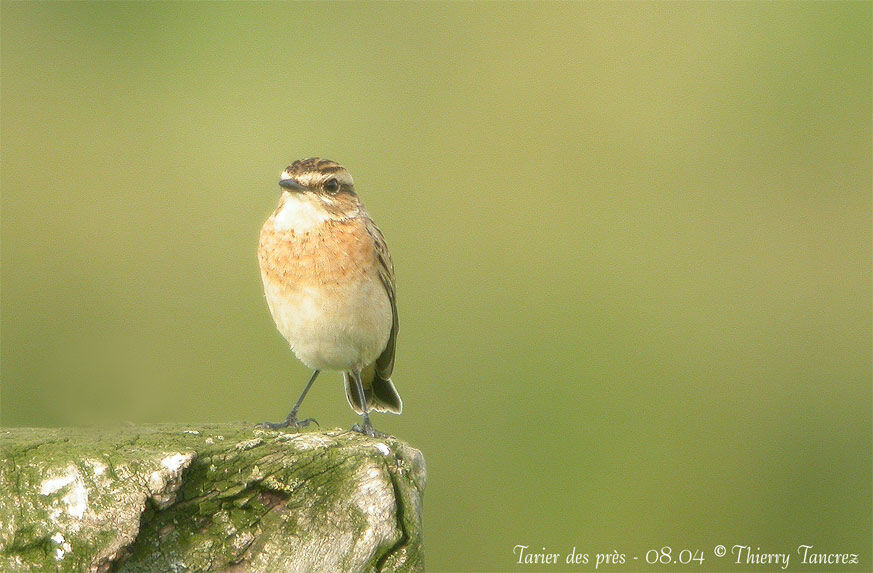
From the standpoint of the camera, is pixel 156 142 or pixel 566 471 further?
pixel 156 142

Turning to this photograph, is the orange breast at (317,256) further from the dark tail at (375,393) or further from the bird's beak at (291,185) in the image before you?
the dark tail at (375,393)

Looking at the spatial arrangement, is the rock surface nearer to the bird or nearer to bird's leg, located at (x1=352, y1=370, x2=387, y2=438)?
bird's leg, located at (x1=352, y1=370, x2=387, y2=438)

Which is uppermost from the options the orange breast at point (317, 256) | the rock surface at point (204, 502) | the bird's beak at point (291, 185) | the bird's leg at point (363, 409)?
the bird's beak at point (291, 185)

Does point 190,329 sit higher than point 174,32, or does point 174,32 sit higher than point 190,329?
point 174,32

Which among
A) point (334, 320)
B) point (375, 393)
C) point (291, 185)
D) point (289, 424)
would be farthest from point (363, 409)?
point (291, 185)

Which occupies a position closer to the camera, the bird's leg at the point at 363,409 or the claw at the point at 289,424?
the claw at the point at 289,424

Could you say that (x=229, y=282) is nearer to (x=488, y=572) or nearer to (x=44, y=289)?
(x=44, y=289)

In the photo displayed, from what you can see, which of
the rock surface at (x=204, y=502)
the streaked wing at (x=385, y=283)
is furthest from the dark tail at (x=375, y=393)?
the rock surface at (x=204, y=502)

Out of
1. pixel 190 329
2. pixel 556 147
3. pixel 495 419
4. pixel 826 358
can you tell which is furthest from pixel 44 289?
pixel 826 358

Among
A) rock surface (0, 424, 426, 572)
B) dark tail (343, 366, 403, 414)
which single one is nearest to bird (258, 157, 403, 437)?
dark tail (343, 366, 403, 414)
